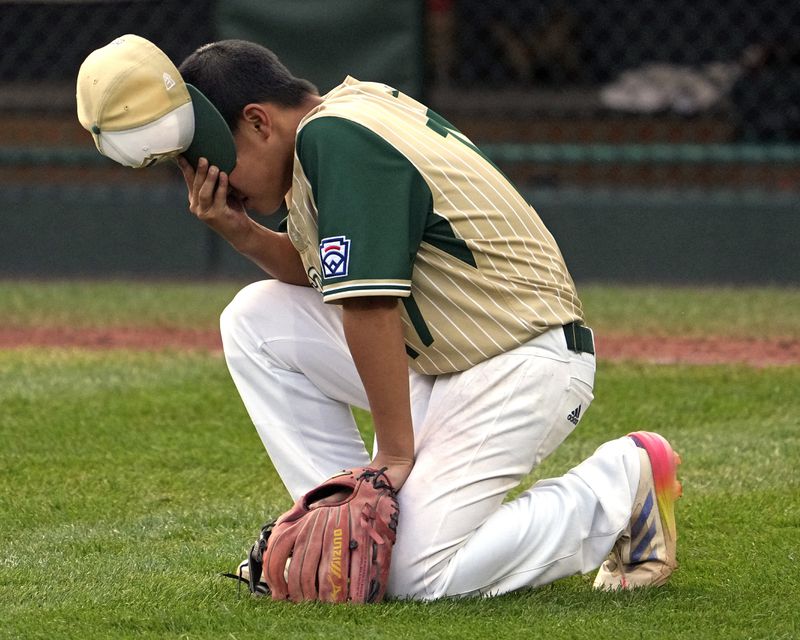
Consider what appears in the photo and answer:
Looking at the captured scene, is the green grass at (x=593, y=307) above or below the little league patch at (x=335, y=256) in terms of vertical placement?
below

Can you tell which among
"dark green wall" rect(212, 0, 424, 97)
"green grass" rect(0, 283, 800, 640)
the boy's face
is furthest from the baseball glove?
"dark green wall" rect(212, 0, 424, 97)

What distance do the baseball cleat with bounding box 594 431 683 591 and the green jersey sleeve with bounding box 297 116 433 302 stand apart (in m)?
0.71

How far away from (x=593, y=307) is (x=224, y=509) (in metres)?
3.93

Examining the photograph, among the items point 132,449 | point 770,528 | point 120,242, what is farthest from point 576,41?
point 770,528

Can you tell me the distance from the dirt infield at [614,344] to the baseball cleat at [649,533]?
2863 millimetres

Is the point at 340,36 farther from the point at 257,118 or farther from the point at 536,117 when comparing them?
the point at 257,118

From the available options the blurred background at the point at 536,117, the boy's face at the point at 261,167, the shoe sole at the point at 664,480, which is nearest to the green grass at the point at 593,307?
the blurred background at the point at 536,117

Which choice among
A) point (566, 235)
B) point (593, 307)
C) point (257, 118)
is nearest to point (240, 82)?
point (257, 118)

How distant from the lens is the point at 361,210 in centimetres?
291

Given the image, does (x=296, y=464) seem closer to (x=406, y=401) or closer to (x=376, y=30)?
(x=406, y=401)

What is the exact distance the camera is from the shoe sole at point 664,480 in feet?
10.6

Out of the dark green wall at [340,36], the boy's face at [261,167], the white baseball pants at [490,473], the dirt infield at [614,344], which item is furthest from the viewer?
the dark green wall at [340,36]

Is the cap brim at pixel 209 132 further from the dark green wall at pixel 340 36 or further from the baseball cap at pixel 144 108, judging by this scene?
the dark green wall at pixel 340 36

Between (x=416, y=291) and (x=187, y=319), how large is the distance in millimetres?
4441
